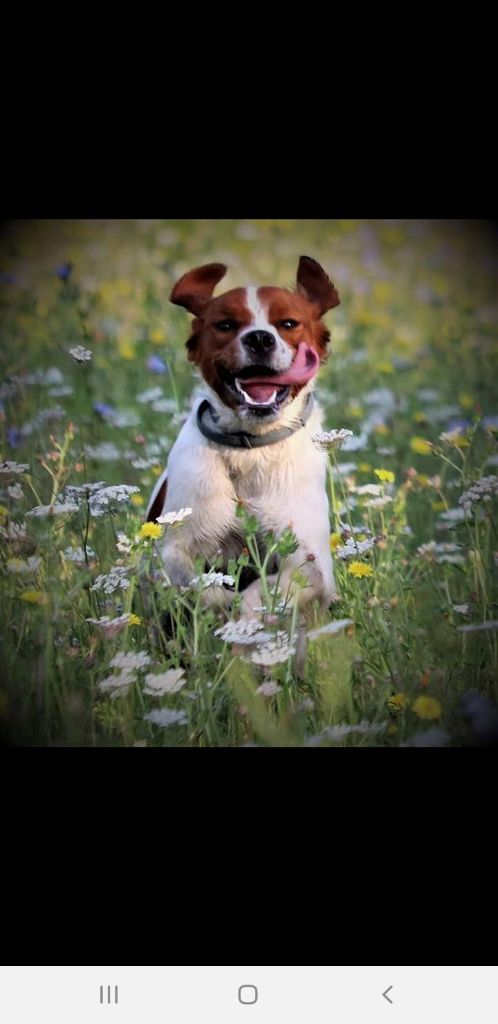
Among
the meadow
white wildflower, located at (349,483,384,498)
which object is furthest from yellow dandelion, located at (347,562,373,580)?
white wildflower, located at (349,483,384,498)

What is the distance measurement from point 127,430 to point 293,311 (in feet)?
1.74

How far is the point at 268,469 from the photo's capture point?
242 cm

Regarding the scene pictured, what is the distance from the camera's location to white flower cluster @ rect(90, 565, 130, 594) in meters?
2.37

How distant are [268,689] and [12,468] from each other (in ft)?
2.29

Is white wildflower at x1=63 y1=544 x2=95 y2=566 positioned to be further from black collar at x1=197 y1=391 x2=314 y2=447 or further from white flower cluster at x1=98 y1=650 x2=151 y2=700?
black collar at x1=197 y1=391 x2=314 y2=447

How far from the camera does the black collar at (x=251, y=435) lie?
2.42 m

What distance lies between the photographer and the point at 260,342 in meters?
2.31

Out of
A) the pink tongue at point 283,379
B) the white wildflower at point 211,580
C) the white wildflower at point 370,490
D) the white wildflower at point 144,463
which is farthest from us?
the white wildflower at point 144,463

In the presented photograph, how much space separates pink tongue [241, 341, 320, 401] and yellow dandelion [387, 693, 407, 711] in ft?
2.16

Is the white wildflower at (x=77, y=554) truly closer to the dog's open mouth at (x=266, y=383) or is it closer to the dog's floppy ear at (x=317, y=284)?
the dog's open mouth at (x=266, y=383)

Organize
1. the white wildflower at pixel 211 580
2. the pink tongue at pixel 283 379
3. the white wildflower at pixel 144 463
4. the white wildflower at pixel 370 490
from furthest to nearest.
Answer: the white wildflower at pixel 144 463
the white wildflower at pixel 370 490
the pink tongue at pixel 283 379
the white wildflower at pixel 211 580

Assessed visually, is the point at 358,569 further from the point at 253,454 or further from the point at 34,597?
the point at 34,597

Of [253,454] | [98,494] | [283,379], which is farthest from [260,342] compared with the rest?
[98,494]

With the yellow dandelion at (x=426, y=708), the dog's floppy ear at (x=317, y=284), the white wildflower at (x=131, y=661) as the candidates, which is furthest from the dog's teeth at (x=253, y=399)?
the yellow dandelion at (x=426, y=708)
